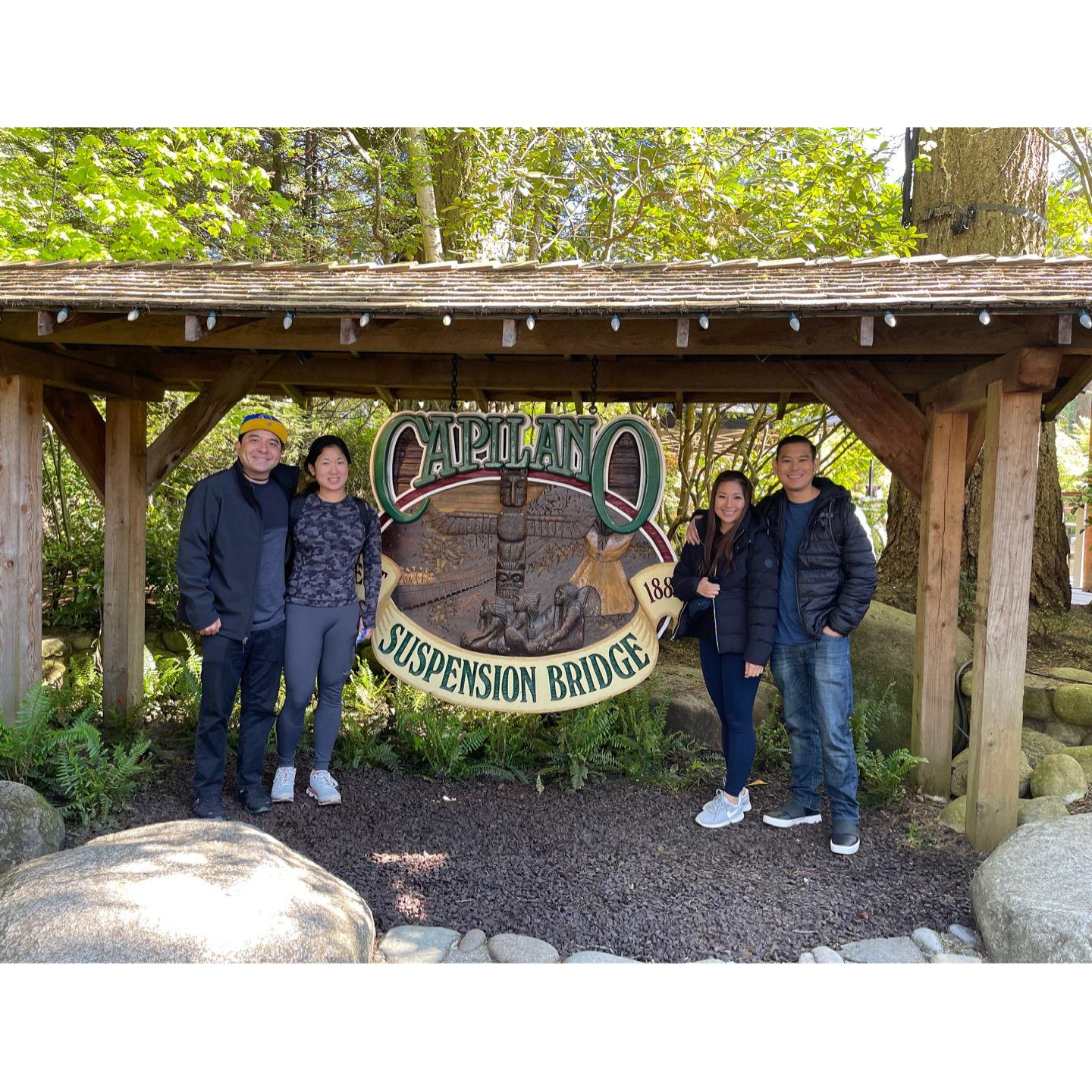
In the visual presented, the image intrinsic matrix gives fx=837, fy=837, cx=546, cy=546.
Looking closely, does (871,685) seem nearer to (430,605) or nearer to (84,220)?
(430,605)

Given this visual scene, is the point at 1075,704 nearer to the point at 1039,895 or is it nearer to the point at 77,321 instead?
the point at 1039,895

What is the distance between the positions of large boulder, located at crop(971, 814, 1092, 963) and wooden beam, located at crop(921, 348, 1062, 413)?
196cm

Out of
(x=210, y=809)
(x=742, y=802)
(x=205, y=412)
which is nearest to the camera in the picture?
(x=210, y=809)

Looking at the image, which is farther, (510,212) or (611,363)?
(510,212)

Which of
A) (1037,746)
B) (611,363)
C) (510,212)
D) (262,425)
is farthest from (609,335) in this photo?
(510,212)

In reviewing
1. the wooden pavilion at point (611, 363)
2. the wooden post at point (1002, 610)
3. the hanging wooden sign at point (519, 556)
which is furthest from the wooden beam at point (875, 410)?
the hanging wooden sign at point (519, 556)

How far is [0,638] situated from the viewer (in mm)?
4625

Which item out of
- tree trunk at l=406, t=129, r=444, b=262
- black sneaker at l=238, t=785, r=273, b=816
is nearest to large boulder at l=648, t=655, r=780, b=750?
black sneaker at l=238, t=785, r=273, b=816

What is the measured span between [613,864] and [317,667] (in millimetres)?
1800

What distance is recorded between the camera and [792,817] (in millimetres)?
4414

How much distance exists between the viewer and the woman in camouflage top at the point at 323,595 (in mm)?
4281

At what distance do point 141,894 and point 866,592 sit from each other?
3.22 m

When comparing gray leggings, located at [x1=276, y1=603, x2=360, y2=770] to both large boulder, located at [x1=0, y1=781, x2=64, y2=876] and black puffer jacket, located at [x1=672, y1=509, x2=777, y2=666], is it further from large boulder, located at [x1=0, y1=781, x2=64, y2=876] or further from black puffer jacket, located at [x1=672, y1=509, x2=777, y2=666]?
black puffer jacket, located at [x1=672, y1=509, x2=777, y2=666]

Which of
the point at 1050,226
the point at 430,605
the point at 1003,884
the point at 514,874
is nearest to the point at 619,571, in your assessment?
the point at 430,605
